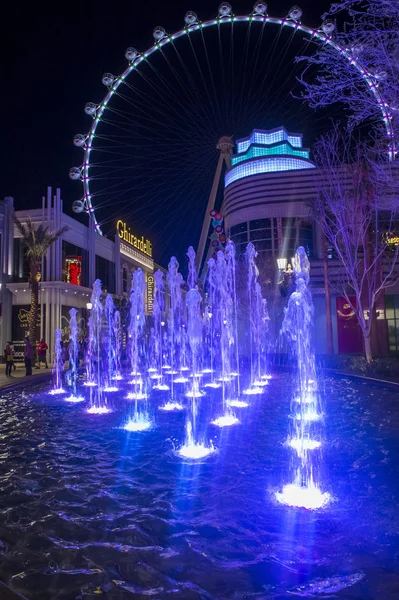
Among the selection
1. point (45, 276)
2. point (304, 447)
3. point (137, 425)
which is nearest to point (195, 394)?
point (137, 425)

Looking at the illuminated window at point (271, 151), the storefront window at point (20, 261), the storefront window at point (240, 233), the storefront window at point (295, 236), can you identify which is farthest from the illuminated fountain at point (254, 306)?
the illuminated window at point (271, 151)

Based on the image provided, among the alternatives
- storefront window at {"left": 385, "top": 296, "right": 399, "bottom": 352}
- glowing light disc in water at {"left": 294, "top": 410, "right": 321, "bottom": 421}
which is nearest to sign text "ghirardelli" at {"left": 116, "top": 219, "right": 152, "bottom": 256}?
storefront window at {"left": 385, "top": 296, "right": 399, "bottom": 352}

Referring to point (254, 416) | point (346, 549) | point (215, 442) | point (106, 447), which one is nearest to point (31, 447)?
point (106, 447)

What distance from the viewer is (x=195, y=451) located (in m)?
7.26

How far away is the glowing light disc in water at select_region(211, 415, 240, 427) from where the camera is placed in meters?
9.37

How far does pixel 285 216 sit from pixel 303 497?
119 ft

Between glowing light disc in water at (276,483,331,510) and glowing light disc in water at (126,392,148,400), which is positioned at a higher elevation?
glowing light disc in water at (126,392,148,400)

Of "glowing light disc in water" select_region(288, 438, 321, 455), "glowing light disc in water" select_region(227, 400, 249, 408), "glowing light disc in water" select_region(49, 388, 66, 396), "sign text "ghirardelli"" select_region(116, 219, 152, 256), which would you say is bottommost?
"glowing light disc in water" select_region(288, 438, 321, 455)

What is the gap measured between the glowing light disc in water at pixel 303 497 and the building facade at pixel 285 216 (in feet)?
83.9

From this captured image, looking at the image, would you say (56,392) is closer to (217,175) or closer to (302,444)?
(302,444)

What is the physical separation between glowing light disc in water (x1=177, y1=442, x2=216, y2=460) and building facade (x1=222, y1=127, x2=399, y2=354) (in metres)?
24.1

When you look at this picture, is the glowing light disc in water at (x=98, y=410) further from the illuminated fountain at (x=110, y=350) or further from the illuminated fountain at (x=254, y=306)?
the illuminated fountain at (x=254, y=306)

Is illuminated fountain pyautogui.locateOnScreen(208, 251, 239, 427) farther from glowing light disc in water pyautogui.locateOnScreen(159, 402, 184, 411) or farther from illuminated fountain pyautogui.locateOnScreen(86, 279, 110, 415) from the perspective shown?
illuminated fountain pyautogui.locateOnScreen(86, 279, 110, 415)

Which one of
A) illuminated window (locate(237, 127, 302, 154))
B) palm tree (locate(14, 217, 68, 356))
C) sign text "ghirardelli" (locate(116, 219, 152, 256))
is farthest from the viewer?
illuminated window (locate(237, 127, 302, 154))
